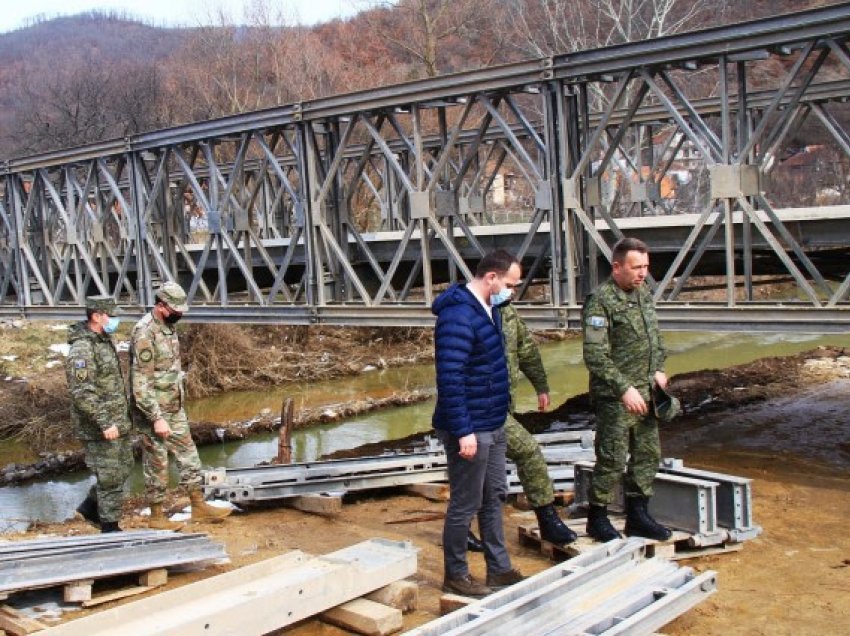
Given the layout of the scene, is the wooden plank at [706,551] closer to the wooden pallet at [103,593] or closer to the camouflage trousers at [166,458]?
the wooden pallet at [103,593]

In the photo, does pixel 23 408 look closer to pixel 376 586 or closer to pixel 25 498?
pixel 25 498

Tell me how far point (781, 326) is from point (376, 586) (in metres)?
4.62

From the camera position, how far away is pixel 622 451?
6379 mm

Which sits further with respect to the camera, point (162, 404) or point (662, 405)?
point (162, 404)

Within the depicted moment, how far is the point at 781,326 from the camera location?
8.59 meters

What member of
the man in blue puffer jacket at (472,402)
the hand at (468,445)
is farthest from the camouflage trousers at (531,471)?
the hand at (468,445)

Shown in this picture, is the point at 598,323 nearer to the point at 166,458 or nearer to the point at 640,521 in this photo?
the point at 640,521

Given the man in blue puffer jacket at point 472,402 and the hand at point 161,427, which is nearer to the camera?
the man in blue puffer jacket at point 472,402

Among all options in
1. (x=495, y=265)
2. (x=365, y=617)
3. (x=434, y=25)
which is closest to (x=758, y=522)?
(x=495, y=265)

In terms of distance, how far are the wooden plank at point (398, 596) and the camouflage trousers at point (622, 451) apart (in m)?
1.41

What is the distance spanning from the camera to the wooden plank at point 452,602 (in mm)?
5441

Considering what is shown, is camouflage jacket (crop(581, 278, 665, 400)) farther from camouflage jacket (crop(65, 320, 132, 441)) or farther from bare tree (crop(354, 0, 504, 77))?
bare tree (crop(354, 0, 504, 77))

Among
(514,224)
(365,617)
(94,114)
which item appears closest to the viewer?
(365,617)

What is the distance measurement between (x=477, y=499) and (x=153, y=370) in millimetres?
3752
